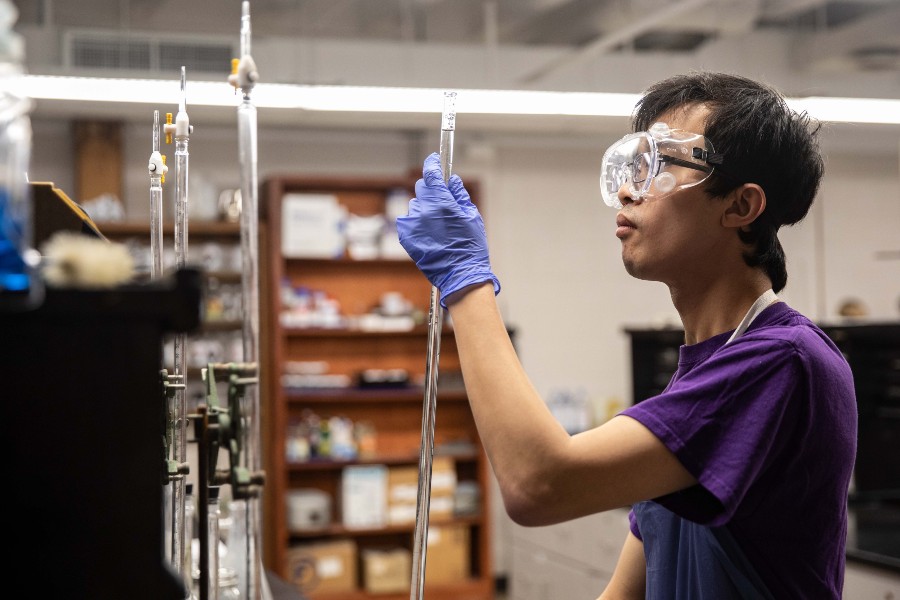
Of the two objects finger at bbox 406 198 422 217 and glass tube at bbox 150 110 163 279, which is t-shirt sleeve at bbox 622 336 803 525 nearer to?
finger at bbox 406 198 422 217

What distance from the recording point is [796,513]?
49.1 inches

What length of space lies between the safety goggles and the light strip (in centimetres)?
353

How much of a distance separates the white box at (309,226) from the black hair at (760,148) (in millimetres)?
4819

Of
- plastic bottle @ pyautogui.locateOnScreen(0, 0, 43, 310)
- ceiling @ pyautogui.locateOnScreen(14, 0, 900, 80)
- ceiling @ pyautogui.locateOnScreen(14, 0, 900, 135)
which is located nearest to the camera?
plastic bottle @ pyautogui.locateOnScreen(0, 0, 43, 310)

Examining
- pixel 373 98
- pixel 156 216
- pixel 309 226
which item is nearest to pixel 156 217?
pixel 156 216

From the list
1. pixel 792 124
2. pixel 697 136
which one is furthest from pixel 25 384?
pixel 792 124

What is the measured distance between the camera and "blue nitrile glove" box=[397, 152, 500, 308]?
4.45 feet

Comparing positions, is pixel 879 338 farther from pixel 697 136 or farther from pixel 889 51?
pixel 697 136

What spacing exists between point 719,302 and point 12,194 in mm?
1000

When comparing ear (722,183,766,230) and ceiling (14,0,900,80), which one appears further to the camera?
ceiling (14,0,900,80)

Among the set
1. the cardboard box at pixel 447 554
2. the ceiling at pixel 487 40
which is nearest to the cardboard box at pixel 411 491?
the cardboard box at pixel 447 554

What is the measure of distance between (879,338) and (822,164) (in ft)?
11.4

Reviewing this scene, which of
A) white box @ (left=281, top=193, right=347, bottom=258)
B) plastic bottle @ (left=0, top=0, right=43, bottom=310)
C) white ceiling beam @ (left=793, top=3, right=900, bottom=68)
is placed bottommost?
plastic bottle @ (left=0, top=0, right=43, bottom=310)

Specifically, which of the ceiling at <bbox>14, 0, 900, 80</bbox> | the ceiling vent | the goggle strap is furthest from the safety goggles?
the ceiling vent
